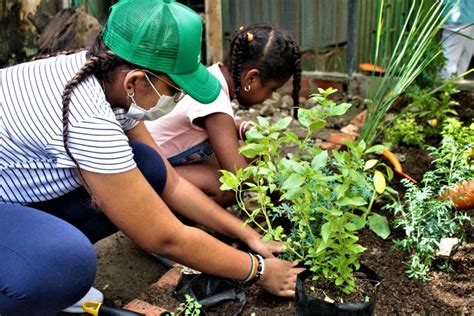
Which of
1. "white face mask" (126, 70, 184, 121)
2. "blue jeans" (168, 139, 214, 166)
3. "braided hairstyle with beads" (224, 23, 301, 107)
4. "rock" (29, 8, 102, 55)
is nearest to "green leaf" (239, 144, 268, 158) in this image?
"white face mask" (126, 70, 184, 121)

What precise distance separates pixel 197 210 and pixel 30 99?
0.85 m

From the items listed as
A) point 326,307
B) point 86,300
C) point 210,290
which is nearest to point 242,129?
point 210,290

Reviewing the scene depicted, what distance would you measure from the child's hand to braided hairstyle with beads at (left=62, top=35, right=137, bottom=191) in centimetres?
80

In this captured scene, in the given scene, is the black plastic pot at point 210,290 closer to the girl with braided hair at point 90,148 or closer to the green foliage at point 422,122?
the girl with braided hair at point 90,148

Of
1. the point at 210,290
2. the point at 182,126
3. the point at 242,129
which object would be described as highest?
the point at 182,126

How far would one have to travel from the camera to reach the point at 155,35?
5.46ft

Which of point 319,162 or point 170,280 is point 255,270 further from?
point 319,162

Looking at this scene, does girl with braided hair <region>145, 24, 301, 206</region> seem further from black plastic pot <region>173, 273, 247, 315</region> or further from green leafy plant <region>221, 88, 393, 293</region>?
green leafy plant <region>221, 88, 393, 293</region>

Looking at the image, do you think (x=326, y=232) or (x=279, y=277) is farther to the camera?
(x=279, y=277)

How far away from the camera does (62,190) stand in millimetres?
1958

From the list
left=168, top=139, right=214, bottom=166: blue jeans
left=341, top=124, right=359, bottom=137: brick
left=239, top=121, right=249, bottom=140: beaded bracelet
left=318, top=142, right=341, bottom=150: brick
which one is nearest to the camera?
left=168, top=139, right=214, bottom=166: blue jeans

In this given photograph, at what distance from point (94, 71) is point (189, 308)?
825 mm

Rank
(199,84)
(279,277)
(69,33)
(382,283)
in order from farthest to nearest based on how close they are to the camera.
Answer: (69,33), (382,283), (279,277), (199,84)

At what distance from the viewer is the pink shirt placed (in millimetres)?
2627
